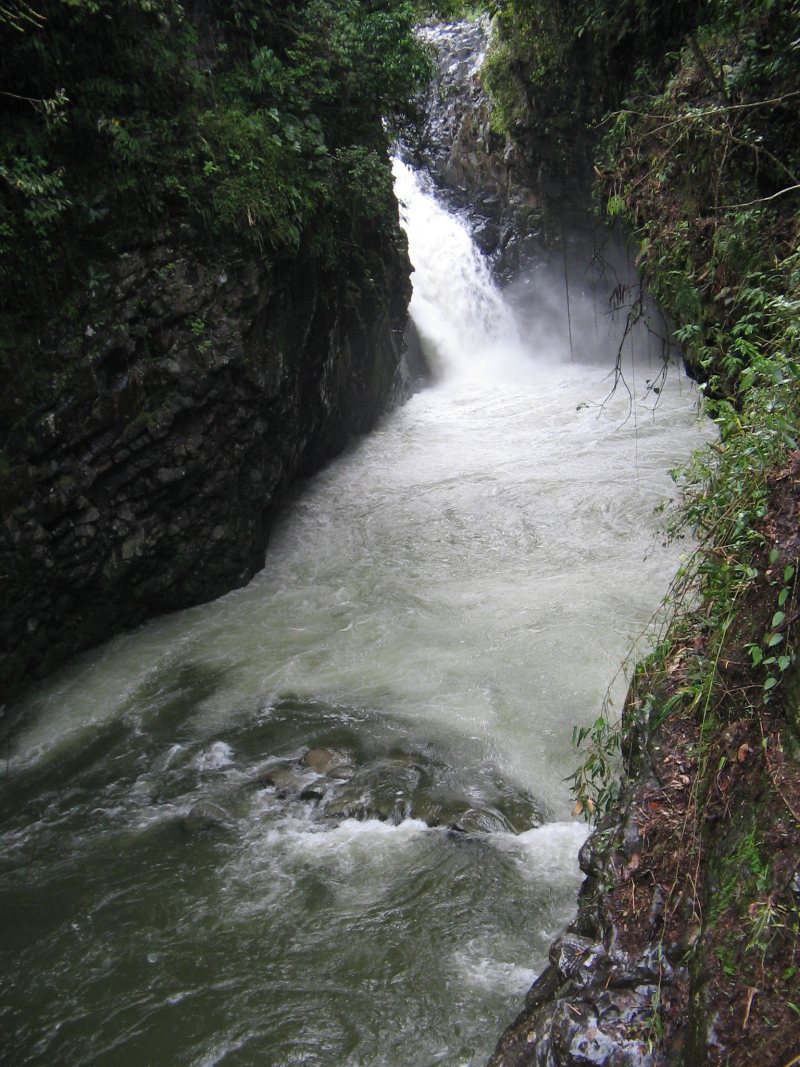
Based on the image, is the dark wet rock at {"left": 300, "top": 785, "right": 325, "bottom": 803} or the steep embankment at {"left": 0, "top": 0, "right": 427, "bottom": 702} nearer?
the dark wet rock at {"left": 300, "top": 785, "right": 325, "bottom": 803}

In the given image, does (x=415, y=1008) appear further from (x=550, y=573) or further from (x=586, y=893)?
(x=550, y=573)

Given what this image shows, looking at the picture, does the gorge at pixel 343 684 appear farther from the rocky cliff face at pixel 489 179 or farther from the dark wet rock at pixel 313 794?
the rocky cliff face at pixel 489 179

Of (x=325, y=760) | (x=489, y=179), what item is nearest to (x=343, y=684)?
(x=325, y=760)

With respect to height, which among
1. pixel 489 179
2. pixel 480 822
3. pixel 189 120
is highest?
pixel 489 179

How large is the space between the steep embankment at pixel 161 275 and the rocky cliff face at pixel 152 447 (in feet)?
0.06

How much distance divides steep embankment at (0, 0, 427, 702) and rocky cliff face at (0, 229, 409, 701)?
0.02 metres

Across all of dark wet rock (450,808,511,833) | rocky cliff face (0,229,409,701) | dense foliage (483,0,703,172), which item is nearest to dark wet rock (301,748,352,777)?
dark wet rock (450,808,511,833)

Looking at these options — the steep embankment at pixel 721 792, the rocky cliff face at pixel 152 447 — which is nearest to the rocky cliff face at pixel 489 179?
the rocky cliff face at pixel 152 447

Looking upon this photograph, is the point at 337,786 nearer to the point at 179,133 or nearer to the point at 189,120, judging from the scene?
the point at 179,133

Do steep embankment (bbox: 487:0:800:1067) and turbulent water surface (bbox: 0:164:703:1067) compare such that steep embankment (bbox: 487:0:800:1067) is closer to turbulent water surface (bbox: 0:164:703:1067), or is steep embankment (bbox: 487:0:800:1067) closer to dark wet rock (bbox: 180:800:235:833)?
turbulent water surface (bbox: 0:164:703:1067)

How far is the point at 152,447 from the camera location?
19.5 feet

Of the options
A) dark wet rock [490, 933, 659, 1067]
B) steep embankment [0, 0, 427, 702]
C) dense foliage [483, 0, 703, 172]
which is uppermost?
dense foliage [483, 0, 703, 172]

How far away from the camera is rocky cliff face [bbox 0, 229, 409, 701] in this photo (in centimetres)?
525

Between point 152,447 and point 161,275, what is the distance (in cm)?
140
